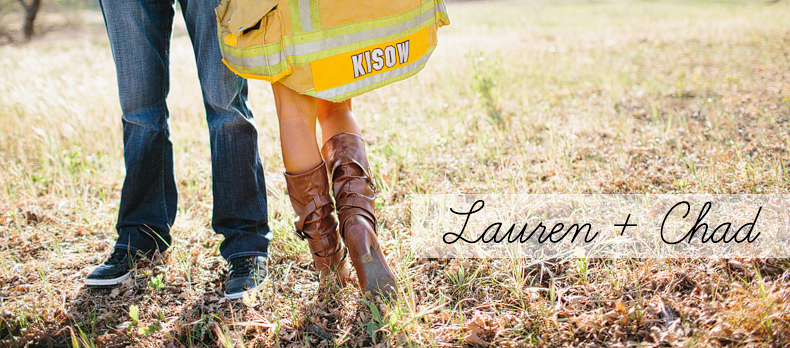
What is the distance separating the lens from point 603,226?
209 centimetres

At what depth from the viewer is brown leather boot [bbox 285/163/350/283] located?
1.77 m

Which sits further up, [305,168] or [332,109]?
[332,109]

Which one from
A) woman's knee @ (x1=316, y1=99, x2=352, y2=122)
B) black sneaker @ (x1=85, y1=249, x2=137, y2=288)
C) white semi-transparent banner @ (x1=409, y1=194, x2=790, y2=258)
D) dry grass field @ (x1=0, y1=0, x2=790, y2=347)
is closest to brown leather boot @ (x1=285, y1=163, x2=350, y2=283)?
dry grass field @ (x1=0, y1=0, x2=790, y2=347)

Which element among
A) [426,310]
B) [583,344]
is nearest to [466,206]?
[426,310]

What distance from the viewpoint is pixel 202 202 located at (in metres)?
2.86

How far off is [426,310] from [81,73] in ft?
24.2

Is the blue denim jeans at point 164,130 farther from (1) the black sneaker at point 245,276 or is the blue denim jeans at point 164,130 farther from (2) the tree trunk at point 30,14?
(2) the tree trunk at point 30,14

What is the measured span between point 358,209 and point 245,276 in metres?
0.63

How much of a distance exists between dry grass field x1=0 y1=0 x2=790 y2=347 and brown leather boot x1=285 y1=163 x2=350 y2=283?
0.13 metres

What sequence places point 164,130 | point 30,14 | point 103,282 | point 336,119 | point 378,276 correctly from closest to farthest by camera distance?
→ point 378,276
point 336,119
point 103,282
point 164,130
point 30,14

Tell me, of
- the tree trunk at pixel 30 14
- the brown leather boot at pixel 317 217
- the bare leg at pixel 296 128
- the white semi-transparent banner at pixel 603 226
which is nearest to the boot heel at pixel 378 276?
the brown leather boot at pixel 317 217

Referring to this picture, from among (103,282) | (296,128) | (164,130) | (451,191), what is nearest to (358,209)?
(296,128)

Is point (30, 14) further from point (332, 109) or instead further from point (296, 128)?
point (296, 128)

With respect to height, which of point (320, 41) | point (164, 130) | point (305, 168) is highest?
point (320, 41)
